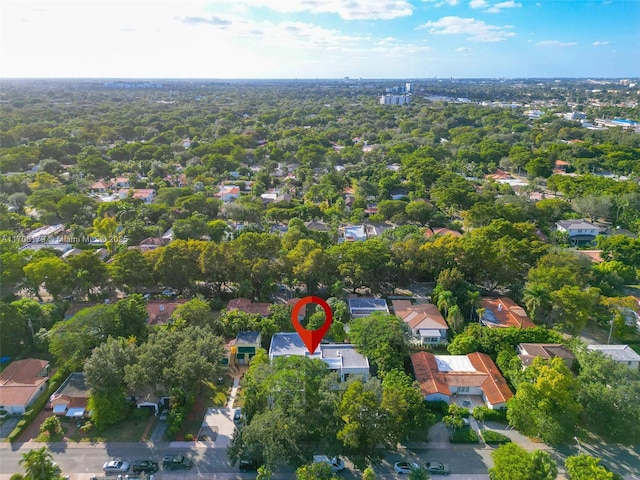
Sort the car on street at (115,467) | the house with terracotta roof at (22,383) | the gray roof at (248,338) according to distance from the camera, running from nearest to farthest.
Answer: the car on street at (115,467)
the house with terracotta roof at (22,383)
the gray roof at (248,338)

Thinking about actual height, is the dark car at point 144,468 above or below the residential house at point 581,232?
below

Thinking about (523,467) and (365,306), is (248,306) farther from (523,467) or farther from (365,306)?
(523,467)

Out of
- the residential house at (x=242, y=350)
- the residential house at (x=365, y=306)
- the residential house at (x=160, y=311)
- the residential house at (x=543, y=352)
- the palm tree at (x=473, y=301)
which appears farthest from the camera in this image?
the residential house at (x=365, y=306)

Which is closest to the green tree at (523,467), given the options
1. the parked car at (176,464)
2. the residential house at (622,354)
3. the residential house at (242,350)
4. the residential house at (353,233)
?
the residential house at (622,354)

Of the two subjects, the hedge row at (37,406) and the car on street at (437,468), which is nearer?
the car on street at (437,468)

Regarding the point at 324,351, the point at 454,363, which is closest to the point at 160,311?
the point at 324,351

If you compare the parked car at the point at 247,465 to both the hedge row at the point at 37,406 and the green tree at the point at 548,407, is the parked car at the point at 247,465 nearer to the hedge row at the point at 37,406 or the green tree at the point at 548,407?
the hedge row at the point at 37,406

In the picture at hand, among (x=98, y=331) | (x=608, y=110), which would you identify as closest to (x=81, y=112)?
(x=98, y=331)
